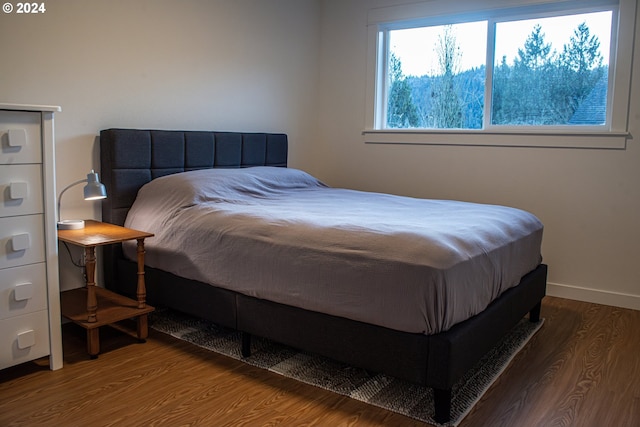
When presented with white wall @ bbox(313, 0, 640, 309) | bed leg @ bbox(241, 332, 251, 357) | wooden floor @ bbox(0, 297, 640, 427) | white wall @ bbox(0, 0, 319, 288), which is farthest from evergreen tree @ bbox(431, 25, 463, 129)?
bed leg @ bbox(241, 332, 251, 357)

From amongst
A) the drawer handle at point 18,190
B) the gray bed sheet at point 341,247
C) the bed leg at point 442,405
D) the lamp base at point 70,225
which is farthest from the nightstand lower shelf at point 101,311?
the bed leg at point 442,405

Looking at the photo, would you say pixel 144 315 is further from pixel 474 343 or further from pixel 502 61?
pixel 502 61

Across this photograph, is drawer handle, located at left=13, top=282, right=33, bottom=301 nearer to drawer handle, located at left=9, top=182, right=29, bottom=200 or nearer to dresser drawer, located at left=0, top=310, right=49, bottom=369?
dresser drawer, located at left=0, top=310, right=49, bottom=369

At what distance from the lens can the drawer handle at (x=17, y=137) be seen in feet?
7.03

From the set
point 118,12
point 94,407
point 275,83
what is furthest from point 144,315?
point 275,83

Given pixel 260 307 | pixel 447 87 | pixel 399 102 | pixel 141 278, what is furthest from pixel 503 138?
pixel 141 278

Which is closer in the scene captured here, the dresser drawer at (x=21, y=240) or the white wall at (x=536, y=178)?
the dresser drawer at (x=21, y=240)

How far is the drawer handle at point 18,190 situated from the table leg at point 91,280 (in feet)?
1.19

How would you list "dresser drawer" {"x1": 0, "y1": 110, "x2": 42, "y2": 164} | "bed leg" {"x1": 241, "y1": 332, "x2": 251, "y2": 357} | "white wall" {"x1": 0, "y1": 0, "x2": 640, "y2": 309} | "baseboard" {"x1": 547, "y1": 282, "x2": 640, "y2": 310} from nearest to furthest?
"dresser drawer" {"x1": 0, "y1": 110, "x2": 42, "y2": 164}
"bed leg" {"x1": 241, "y1": 332, "x2": 251, "y2": 357}
"white wall" {"x1": 0, "y1": 0, "x2": 640, "y2": 309}
"baseboard" {"x1": 547, "y1": 282, "x2": 640, "y2": 310}

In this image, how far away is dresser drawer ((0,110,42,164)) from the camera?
83.9 inches

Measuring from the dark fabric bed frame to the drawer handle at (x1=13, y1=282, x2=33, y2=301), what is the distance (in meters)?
0.71

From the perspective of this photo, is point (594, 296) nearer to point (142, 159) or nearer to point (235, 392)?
point (235, 392)

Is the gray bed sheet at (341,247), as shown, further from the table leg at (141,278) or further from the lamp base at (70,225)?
the lamp base at (70,225)

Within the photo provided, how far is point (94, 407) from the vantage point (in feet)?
6.81
